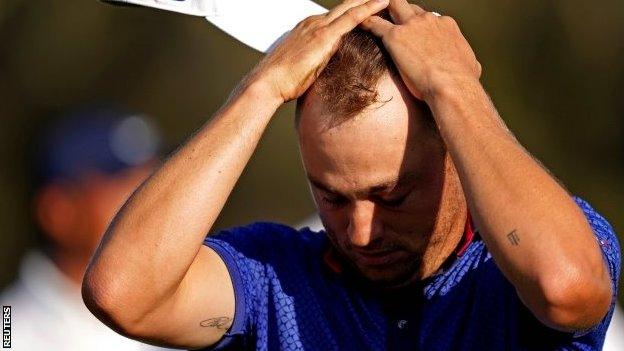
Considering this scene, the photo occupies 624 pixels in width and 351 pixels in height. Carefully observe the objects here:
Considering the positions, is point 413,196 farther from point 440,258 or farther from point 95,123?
point 95,123

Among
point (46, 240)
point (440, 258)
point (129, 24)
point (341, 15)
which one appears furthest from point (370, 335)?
point (129, 24)

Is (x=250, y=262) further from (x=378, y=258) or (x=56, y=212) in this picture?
(x=56, y=212)

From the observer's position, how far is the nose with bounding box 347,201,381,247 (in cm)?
234

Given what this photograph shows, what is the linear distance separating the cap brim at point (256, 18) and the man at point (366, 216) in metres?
0.13

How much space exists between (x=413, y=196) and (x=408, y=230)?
71 mm

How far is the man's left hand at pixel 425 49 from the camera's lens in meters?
2.34

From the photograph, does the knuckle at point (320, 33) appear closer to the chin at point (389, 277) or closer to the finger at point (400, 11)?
the finger at point (400, 11)

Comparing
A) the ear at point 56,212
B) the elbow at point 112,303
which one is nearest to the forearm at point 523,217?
the elbow at point 112,303

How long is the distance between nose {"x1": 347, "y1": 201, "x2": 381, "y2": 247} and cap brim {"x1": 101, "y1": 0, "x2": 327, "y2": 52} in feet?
1.67

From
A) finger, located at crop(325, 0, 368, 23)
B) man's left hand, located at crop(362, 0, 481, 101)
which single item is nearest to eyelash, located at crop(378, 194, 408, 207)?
man's left hand, located at crop(362, 0, 481, 101)

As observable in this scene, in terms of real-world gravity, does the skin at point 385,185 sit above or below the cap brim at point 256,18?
below

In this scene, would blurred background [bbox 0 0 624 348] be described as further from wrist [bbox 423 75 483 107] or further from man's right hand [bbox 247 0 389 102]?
wrist [bbox 423 75 483 107]

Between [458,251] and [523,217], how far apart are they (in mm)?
404

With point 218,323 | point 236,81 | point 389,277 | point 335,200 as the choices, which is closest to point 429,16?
point 335,200
